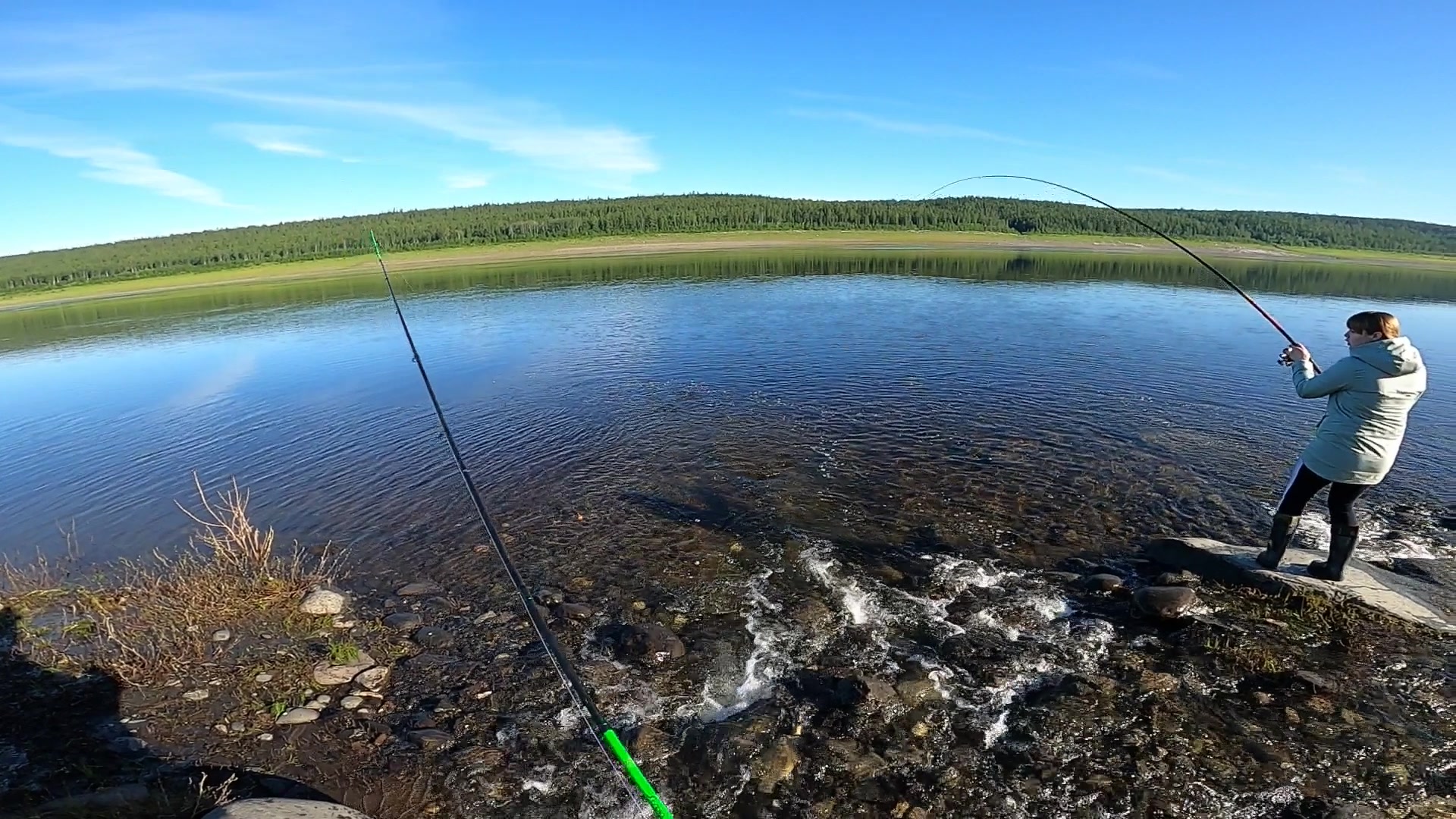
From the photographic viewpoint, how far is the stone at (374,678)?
22.9 feet

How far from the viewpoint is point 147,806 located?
4996mm

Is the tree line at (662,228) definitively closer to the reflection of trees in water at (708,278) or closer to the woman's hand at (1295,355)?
the reflection of trees in water at (708,278)

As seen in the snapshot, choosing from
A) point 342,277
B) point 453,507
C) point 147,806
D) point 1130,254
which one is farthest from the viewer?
point 1130,254

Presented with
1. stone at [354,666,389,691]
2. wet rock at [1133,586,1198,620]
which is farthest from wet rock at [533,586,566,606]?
wet rock at [1133,586,1198,620]

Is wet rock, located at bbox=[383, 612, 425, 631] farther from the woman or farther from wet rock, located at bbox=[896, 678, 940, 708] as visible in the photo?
the woman

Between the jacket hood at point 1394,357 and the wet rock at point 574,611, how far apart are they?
30.1 feet

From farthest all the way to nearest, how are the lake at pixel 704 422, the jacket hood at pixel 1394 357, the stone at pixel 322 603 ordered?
the lake at pixel 704 422 < the stone at pixel 322 603 < the jacket hood at pixel 1394 357

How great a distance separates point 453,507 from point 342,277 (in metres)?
86.2

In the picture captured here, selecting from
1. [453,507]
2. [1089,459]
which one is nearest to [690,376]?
[453,507]

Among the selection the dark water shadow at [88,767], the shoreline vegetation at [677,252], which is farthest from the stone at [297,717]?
the shoreline vegetation at [677,252]

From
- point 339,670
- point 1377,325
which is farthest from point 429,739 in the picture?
point 1377,325

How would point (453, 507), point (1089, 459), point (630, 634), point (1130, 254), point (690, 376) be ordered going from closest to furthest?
point (630, 634) < point (453, 507) < point (1089, 459) < point (690, 376) < point (1130, 254)

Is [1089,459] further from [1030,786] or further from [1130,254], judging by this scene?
[1130,254]

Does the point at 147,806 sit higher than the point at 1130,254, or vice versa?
the point at 1130,254
